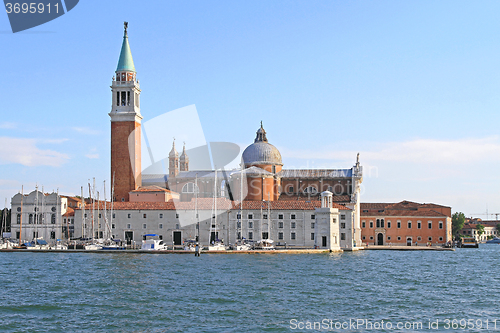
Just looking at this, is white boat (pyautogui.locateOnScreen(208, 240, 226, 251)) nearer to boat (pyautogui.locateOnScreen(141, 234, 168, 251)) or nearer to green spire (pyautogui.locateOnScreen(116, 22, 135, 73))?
boat (pyautogui.locateOnScreen(141, 234, 168, 251))

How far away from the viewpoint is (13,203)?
54375mm

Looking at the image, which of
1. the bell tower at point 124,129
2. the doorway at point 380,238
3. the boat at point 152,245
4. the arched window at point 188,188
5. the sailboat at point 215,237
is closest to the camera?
the sailboat at point 215,237

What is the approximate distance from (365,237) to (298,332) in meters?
47.1

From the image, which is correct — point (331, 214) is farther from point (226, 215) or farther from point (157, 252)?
point (157, 252)

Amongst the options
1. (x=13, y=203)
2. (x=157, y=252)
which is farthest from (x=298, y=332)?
(x=13, y=203)

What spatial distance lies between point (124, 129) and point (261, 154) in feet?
42.7

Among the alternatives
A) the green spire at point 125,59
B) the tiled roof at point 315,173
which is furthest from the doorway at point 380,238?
the green spire at point 125,59

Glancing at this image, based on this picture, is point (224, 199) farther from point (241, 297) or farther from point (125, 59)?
point (241, 297)

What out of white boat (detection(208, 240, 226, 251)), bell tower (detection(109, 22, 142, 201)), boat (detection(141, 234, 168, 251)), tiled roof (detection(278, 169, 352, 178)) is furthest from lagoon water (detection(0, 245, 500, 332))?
tiled roof (detection(278, 169, 352, 178))

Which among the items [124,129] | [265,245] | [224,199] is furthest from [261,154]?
[265,245]

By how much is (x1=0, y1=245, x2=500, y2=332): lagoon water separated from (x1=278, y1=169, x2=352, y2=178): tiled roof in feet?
81.0

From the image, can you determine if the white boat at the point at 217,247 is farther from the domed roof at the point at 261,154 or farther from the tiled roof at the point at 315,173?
the tiled roof at the point at 315,173

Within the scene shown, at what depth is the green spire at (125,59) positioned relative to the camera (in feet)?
180

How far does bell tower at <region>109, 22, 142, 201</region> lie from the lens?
178 feet
